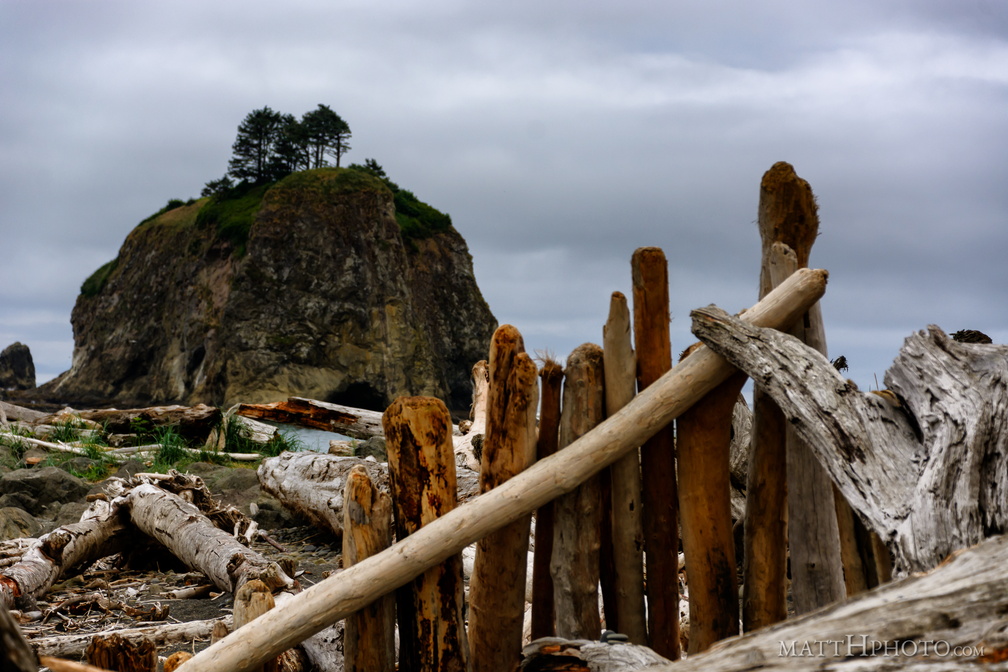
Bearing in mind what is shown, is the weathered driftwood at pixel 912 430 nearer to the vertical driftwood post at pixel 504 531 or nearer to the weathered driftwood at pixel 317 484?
the vertical driftwood post at pixel 504 531

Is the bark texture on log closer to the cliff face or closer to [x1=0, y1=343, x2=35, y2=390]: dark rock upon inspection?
the cliff face

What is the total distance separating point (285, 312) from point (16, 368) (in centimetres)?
3158

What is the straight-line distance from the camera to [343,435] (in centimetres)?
1507

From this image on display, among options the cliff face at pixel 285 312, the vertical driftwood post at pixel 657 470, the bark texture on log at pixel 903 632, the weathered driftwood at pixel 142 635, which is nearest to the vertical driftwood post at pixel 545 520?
the vertical driftwood post at pixel 657 470

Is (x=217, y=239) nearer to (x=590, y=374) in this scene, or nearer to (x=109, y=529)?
(x=109, y=529)

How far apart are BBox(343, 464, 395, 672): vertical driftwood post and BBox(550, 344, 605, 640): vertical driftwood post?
32.2 inches

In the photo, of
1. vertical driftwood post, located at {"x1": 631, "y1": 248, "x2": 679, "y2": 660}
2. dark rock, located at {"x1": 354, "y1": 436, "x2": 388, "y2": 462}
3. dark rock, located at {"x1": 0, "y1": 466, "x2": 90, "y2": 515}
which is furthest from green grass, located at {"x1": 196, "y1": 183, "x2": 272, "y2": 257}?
vertical driftwood post, located at {"x1": 631, "y1": 248, "x2": 679, "y2": 660}

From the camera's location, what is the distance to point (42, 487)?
8.55 metres

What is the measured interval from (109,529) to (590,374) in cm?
481

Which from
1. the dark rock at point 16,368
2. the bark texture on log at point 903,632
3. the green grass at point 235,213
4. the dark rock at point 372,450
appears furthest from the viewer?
the dark rock at point 16,368

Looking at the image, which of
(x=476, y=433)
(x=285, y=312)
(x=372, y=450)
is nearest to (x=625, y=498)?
(x=476, y=433)

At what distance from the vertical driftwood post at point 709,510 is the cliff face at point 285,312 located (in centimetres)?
3884

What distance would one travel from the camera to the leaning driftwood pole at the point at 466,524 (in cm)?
359

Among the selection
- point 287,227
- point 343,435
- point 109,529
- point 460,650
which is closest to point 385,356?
point 287,227
